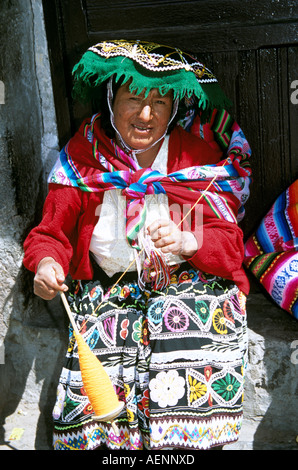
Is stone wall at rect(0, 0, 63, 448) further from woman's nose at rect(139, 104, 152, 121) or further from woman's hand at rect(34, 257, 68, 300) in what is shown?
woman's nose at rect(139, 104, 152, 121)

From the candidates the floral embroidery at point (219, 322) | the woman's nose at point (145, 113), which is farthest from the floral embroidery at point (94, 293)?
the woman's nose at point (145, 113)

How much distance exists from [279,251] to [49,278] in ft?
3.31

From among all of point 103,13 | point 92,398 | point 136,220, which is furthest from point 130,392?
point 103,13

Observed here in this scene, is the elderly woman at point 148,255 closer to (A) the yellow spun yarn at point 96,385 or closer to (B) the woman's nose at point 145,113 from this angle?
(B) the woman's nose at point 145,113

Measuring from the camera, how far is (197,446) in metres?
2.02

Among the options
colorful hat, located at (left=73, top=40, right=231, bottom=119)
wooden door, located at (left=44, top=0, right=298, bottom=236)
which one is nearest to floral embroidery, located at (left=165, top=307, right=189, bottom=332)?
colorful hat, located at (left=73, top=40, right=231, bottom=119)

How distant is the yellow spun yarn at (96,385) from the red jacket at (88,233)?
0.38m

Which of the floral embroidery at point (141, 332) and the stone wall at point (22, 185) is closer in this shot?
the floral embroidery at point (141, 332)

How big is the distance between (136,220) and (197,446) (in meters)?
0.83

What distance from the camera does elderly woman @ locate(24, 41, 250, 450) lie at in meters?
2.03

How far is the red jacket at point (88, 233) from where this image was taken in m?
2.07

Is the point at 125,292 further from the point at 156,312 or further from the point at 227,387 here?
the point at 227,387
